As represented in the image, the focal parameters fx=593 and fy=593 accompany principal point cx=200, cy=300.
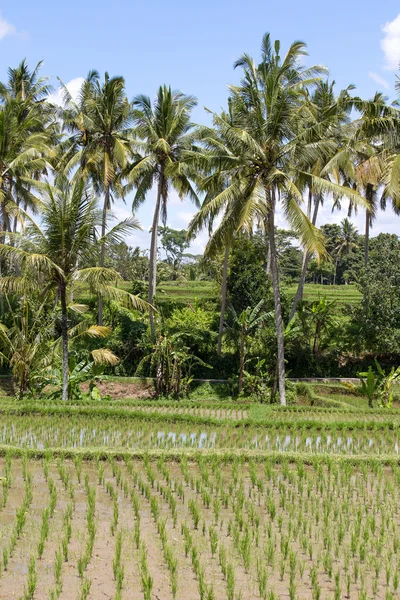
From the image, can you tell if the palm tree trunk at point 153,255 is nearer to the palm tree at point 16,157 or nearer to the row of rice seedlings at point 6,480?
the palm tree at point 16,157

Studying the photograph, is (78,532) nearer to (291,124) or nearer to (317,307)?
(291,124)

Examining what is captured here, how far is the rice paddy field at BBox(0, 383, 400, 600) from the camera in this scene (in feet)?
15.5

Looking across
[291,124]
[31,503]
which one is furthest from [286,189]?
[31,503]

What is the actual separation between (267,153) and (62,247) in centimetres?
475

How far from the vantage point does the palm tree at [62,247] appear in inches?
446

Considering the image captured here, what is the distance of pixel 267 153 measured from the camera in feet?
41.5

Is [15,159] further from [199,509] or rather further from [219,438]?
[199,509]

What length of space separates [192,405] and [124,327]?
5866 mm

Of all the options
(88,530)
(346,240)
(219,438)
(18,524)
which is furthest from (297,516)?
(346,240)

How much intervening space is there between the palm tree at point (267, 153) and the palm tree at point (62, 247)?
247 cm

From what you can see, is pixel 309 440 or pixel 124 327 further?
pixel 124 327

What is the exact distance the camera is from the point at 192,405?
1274 cm

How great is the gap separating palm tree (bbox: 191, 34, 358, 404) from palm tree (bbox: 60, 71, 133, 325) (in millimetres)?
4703

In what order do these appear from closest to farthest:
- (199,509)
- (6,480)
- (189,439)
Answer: (199,509)
(6,480)
(189,439)
